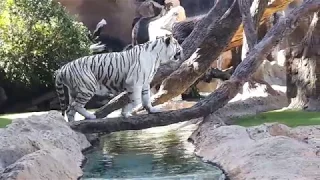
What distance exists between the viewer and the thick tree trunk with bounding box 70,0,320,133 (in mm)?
7367

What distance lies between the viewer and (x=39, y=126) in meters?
6.93

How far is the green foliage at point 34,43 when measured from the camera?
14.2m

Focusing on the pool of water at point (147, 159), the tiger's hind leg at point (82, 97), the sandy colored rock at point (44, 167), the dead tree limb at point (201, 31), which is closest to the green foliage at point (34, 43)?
the dead tree limb at point (201, 31)

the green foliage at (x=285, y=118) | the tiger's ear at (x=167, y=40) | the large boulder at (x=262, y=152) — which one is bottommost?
the green foliage at (x=285, y=118)

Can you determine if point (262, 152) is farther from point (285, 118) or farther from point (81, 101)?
point (285, 118)

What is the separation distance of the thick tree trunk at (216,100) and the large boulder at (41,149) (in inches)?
11.5

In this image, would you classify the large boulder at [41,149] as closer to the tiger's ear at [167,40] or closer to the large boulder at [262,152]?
the large boulder at [262,152]

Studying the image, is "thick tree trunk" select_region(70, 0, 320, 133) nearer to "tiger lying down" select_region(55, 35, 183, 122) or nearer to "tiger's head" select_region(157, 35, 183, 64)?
"tiger lying down" select_region(55, 35, 183, 122)

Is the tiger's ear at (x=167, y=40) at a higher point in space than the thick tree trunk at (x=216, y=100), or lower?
higher

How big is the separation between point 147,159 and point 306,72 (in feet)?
15.3

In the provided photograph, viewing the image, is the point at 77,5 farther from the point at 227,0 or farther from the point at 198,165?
the point at 198,165

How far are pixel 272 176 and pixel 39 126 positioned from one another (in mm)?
3302

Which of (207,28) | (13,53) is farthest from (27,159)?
(13,53)

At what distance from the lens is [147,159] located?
632 centimetres
